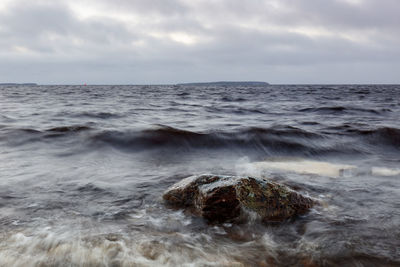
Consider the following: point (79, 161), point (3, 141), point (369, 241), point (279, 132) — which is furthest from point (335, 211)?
point (3, 141)

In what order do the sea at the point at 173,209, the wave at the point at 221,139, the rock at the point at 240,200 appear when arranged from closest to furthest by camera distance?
the sea at the point at 173,209 < the rock at the point at 240,200 < the wave at the point at 221,139

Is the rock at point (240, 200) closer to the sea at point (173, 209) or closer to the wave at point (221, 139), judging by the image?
the sea at point (173, 209)

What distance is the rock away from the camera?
11.7ft

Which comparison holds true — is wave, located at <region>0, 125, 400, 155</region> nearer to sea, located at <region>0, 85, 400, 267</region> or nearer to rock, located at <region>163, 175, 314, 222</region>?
sea, located at <region>0, 85, 400, 267</region>

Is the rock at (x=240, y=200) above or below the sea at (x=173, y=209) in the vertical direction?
above

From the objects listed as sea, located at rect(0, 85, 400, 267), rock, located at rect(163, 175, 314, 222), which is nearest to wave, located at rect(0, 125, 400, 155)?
sea, located at rect(0, 85, 400, 267)

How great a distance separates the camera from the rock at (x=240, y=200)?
357 cm

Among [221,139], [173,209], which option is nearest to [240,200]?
[173,209]

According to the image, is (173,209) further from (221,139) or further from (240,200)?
(221,139)

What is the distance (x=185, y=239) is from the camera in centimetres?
315

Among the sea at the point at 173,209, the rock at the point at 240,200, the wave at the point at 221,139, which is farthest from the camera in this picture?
the wave at the point at 221,139

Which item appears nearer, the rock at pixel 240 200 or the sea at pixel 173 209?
the sea at pixel 173 209

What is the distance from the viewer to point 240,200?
357cm

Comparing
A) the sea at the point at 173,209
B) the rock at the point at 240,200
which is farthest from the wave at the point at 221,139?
the rock at the point at 240,200
